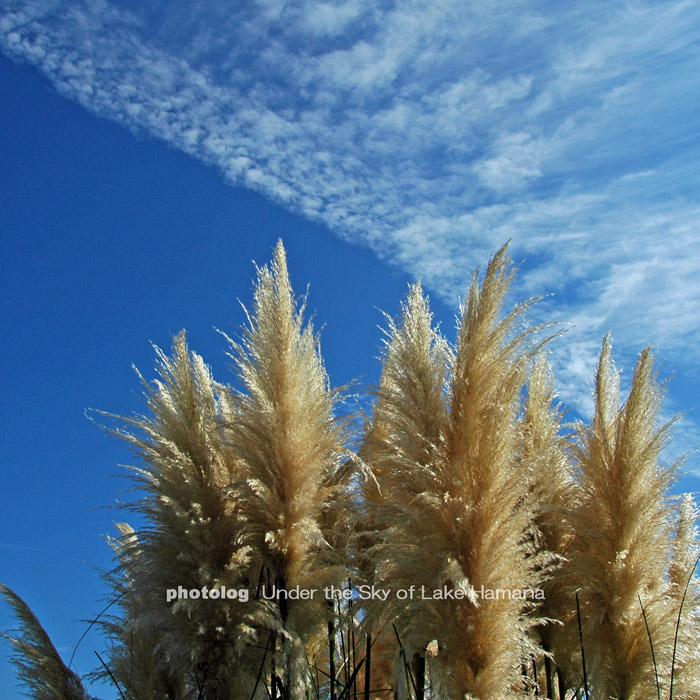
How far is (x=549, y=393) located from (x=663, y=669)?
165 centimetres

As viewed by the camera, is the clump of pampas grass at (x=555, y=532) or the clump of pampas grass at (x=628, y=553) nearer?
the clump of pampas grass at (x=628, y=553)

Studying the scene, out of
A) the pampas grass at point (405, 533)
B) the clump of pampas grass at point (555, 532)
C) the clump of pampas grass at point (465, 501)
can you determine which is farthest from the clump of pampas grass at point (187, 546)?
the clump of pampas grass at point (555, 532)

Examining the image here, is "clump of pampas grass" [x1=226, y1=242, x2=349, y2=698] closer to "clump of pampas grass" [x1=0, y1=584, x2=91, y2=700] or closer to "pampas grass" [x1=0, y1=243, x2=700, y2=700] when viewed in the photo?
"pampas grass" [x1=0, y1=243, x2=700, y2=700]

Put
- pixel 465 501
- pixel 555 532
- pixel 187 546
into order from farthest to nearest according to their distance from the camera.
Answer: pixel 555 532 < pixel 187 546 < pixel 465 501

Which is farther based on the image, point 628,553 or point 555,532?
point 555,532

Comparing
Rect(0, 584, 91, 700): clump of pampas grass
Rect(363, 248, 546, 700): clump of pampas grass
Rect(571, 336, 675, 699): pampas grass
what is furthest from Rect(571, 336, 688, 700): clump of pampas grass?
Rect(0, 584, 91, 700): clump of pampas grass

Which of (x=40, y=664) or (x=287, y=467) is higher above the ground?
(x=287, y=467)

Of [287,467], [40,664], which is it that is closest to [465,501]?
[287,467]

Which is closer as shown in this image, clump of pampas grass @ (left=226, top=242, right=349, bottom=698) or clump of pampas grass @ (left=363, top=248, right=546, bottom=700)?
clump of pampas grass @ (left=363, top=248, right=546, bottom=700)

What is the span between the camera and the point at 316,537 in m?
3.15

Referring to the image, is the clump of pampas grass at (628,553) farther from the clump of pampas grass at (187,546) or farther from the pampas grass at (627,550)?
the clump of pampas grass at (187,546)

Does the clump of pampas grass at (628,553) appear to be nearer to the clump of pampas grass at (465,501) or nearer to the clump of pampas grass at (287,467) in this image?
the clump of pampas grass at (465,501)

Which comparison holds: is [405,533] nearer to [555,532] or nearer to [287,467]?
[287,467]

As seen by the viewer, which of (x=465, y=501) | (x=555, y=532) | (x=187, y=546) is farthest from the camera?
(x=555, y=532)
